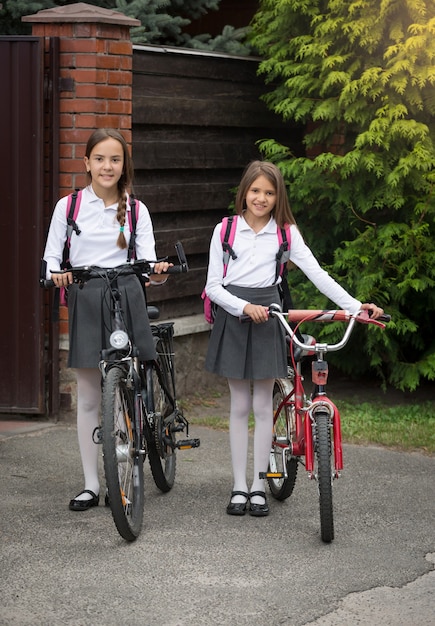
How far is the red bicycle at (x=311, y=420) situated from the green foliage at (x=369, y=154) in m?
2.21

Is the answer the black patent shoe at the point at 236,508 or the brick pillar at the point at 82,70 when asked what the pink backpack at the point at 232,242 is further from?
the brick pillar at the point at 82,70

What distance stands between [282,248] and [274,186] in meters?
0.30

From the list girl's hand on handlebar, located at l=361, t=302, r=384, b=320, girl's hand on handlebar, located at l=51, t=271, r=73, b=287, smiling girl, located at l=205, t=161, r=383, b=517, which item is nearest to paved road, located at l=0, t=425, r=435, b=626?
smiling girl, located at l=205, t=161, r=383, b=517

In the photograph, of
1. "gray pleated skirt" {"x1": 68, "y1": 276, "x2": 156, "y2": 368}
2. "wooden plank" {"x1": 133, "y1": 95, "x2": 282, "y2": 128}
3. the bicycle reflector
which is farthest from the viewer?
"wooden plank" {"x1": 133, "y1": 95, "x2": 282, "y2": 128}

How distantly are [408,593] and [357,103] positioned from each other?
4.11 metres

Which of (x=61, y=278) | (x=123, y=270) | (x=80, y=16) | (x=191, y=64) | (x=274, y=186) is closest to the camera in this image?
(x=61, y=278)

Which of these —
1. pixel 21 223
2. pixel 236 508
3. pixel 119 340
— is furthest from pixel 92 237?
pixel 21 223

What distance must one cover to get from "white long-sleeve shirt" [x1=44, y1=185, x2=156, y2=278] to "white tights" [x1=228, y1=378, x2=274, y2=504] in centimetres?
80

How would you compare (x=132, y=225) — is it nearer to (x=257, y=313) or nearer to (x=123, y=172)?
(x=123, y=172)

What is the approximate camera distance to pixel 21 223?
23.3 feet

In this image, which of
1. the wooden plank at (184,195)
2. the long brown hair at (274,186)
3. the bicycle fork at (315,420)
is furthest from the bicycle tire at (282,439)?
the wooden plank at (184,195)

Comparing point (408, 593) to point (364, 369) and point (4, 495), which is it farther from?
point (364, 369)

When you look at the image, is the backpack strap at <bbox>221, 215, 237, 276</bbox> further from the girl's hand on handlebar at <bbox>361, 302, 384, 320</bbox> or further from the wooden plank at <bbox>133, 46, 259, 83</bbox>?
the wooden plank at <bbox>133, 46, 259, 83</bbox>

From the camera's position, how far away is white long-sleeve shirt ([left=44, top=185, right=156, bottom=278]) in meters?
5.32
